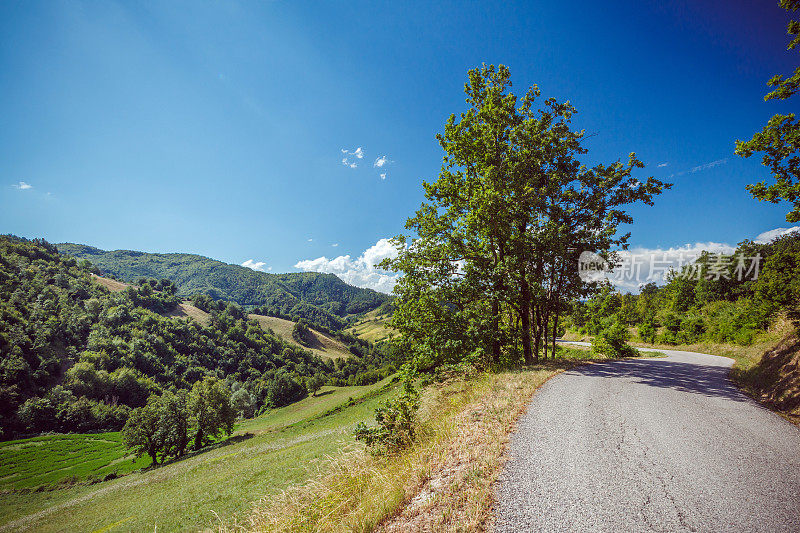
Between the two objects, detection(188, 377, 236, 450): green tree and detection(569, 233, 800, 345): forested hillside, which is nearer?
detection(569, 233, 800, 345): forested hillside

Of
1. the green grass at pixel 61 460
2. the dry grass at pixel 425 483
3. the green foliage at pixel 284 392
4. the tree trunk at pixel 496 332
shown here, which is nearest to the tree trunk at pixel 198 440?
the green grass at pixel 61 460

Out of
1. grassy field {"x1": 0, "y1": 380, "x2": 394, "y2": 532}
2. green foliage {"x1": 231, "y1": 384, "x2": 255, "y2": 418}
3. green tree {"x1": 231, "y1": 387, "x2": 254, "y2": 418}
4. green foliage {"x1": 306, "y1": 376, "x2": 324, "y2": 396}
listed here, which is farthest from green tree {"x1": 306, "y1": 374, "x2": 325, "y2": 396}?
grassy field {"x1": 0, "y1": 380, "x2": 394, "y2": 532}

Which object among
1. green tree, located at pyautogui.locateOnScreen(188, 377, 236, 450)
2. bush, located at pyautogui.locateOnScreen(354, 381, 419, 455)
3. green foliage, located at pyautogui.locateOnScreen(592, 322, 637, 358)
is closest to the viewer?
bush, located at pyautogui.locateOnScreen(354, 381, 419, 455)

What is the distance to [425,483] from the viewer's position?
4355 millimetres

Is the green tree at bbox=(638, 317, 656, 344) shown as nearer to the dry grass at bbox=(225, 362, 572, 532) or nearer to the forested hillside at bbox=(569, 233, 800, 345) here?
the forested hillside at bbox=(569, 233, 800, 345)

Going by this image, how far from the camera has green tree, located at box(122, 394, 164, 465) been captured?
147ft

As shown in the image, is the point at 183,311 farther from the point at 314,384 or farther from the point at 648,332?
the point at 648,332

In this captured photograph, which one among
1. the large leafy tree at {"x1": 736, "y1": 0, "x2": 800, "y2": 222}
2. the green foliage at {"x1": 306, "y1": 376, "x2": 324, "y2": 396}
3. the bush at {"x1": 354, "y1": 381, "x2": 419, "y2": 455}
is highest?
the large leafy tree at {"x1": 736, "y1": 0, "x2": 800, "y2": 222}

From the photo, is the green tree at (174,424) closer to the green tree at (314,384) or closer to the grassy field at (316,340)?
the green tree at (314,384)

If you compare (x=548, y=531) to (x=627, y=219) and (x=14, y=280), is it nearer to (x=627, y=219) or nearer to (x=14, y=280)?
(x=627, y=219)

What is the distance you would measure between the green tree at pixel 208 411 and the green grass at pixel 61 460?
13357 mm

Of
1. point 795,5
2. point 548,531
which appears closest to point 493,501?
point 548,531

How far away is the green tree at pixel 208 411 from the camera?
47.8 m

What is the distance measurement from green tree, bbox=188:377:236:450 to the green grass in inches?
526
